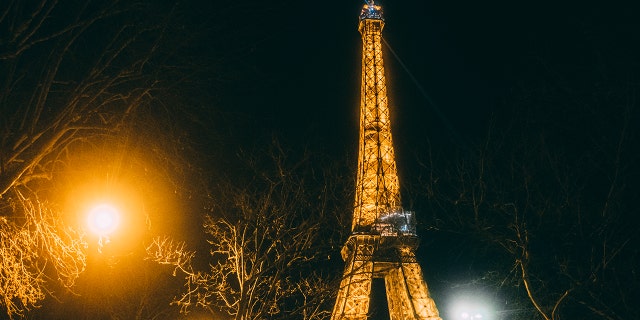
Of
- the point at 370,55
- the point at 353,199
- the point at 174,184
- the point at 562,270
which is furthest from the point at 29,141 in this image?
the point at 370,55

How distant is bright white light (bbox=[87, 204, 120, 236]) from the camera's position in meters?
7.95

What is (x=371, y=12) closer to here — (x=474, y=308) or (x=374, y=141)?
(x=374, y=141)

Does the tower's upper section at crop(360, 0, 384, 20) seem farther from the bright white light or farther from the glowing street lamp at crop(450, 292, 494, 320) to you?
the bright white light

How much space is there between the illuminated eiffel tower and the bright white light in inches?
764

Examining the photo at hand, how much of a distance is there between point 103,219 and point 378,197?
2272cm

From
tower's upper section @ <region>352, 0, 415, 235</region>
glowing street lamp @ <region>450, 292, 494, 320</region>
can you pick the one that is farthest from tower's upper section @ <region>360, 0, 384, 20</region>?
glowing street lamp @ <region>450, 292, 494, 320</region>

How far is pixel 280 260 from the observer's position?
392 inches

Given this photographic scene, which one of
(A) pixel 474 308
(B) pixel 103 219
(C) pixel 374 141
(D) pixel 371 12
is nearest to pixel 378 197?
(C) pixel 374 141

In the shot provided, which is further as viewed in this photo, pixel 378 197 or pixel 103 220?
pixel 378 197

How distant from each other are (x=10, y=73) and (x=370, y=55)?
27019mm

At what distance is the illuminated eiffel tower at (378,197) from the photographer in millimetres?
28141

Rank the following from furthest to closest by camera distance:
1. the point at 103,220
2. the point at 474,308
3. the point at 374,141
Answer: the point at 374,141 < the point at 474,308 < the point at 103,220

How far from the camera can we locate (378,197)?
29.7 meters

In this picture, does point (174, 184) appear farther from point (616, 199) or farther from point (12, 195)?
point (616, 199)
